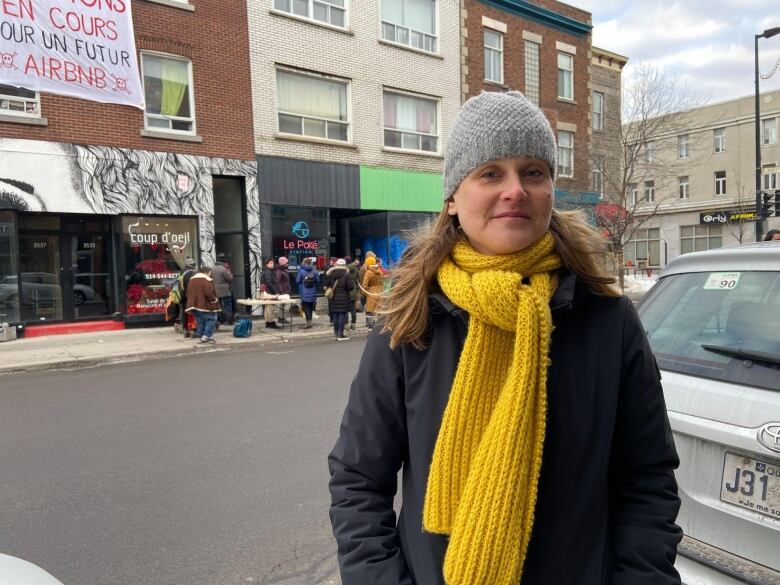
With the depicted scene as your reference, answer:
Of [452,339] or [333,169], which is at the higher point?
[333,169]

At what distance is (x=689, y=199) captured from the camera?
42.9 meters

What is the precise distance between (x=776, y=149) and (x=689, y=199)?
6194 mm

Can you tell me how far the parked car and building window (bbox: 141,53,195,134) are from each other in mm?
13824

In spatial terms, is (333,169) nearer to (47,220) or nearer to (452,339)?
(47,220)

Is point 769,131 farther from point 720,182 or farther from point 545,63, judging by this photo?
point 545,63

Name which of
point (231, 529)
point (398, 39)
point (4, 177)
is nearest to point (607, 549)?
point (231, 529)

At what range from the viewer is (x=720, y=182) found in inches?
1647

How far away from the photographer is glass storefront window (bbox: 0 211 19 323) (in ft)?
39.7

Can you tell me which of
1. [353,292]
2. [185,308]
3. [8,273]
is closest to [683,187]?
[353,292]

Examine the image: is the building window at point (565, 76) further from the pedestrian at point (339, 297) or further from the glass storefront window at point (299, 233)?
the pedestrian at point (339, 297)

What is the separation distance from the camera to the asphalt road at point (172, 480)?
3.27 m

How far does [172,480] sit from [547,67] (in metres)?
22.0

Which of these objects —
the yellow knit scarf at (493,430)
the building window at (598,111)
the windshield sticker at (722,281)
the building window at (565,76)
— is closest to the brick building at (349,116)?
the building window at (565,76)

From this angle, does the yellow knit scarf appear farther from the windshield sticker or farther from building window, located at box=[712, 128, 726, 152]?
building window, located at box=[712, 128, 726, 152]
